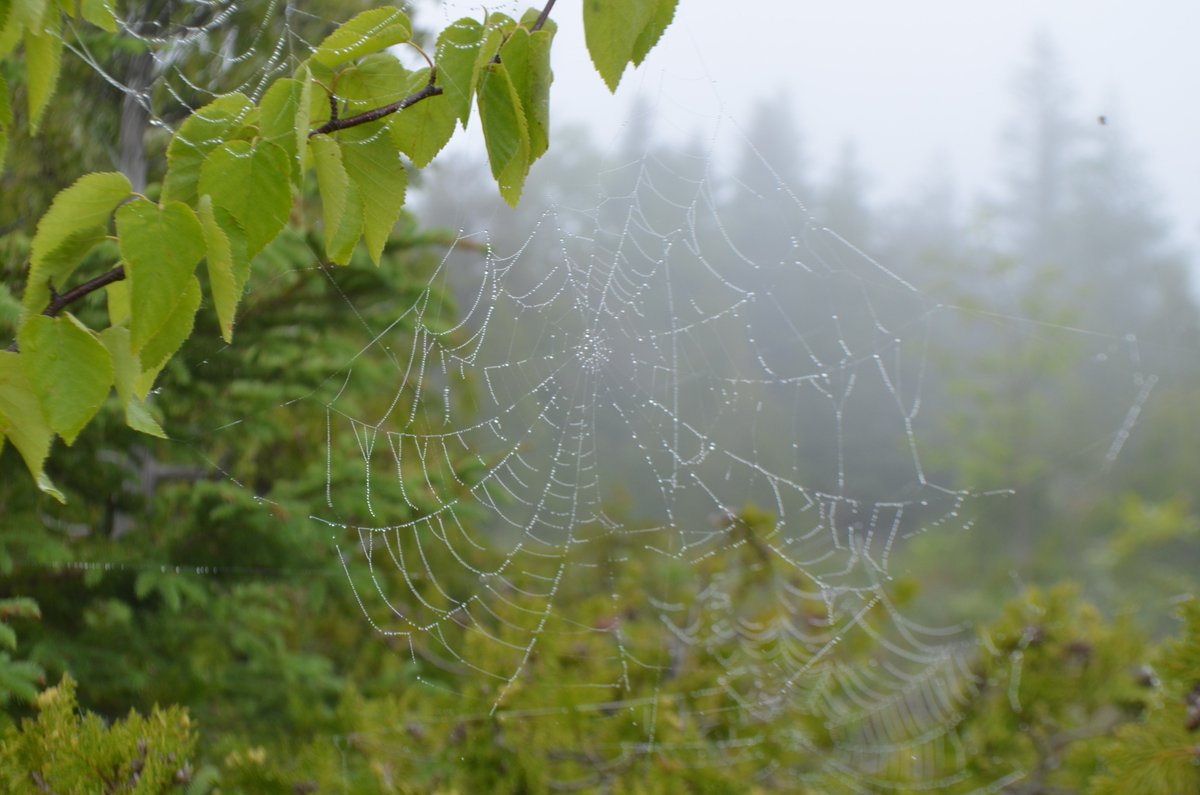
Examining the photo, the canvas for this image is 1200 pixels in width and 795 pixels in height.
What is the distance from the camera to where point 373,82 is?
846mm

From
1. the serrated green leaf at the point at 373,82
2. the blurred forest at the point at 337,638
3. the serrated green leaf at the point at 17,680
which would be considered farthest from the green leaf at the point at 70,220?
the serrated green leaf at the point at 17,680

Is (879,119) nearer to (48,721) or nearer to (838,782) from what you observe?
(838,782)

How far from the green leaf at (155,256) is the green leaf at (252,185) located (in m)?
0.05

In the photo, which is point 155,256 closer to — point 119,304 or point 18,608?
point 119,304

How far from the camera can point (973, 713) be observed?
10.2 feet

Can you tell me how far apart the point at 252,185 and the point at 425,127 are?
0.59 ft

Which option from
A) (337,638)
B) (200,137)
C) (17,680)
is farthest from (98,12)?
(337,638)

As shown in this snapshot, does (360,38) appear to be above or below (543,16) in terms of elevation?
below

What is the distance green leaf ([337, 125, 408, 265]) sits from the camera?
2.81 ft

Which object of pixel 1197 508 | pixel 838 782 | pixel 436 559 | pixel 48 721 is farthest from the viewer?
pixel 1197 508

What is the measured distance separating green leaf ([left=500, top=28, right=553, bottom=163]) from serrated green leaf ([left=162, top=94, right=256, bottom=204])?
9.0 inches

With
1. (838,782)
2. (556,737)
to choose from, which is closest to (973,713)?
(838,782)

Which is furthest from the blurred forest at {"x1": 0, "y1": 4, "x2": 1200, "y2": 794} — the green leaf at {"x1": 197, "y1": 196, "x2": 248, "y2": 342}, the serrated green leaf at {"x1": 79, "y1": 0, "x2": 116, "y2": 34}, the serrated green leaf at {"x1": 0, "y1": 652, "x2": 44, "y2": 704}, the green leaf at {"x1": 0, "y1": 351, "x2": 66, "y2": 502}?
the green leaf at {"x1": 197, "y1": 196, "x2": 248, "y2": 342}

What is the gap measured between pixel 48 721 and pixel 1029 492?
1930 centimetres
